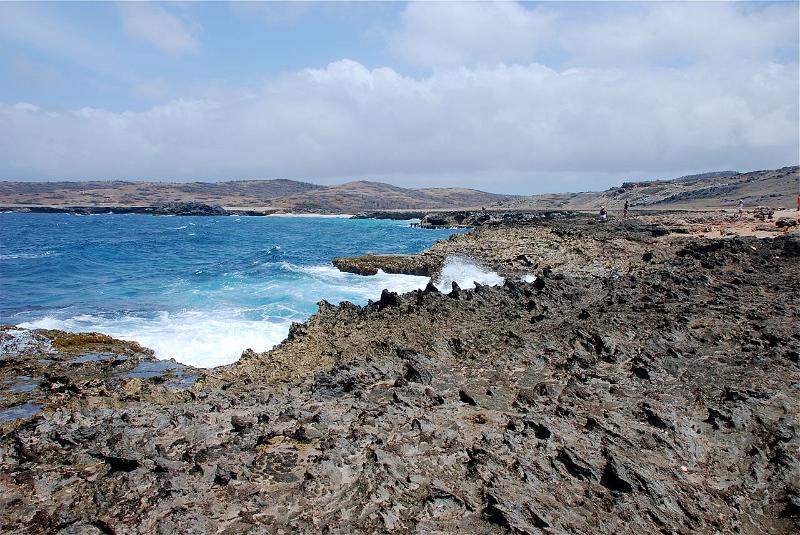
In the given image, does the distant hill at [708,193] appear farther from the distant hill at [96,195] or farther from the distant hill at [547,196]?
the distant hill at [96,195]

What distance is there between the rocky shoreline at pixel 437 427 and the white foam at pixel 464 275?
849cm

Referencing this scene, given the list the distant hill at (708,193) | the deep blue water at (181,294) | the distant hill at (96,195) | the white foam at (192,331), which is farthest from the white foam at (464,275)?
the distant hill at (96,195)

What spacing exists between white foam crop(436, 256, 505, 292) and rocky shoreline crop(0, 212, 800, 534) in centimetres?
849

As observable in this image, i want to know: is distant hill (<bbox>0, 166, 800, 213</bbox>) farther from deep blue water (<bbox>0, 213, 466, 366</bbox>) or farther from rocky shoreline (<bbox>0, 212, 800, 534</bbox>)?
rocky shoreline (<bbox>0, 212, 800, 534</bbox>)

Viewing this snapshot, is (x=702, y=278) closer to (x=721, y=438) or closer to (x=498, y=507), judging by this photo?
(x=721, y=438)

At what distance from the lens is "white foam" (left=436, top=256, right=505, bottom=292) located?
69.9 feet

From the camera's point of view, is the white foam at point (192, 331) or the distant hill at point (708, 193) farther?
the distant hill at point (708, 193)

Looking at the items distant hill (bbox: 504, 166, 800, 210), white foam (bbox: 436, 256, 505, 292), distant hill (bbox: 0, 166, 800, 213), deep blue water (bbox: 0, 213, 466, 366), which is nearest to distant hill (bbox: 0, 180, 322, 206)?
distant hill (bbox: 0, 166, 800, 213)

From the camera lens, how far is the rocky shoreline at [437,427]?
16.1ft

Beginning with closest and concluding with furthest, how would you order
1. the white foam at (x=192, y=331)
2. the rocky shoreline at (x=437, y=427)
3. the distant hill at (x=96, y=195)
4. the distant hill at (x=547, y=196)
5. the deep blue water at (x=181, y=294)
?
the rocky shoreline at (x=437, y=427)
the white foam at (x=192, y=331)
the deep blue water at (x=181, y=294)
the distant hill at (x=547, y=196)
the distant hill at (x=96, y=195)

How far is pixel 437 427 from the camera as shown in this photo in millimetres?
6484

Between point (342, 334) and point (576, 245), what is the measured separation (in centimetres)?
1765

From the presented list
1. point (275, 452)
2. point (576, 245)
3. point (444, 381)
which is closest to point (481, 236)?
point (576, 245)

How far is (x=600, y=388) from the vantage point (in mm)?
7812
